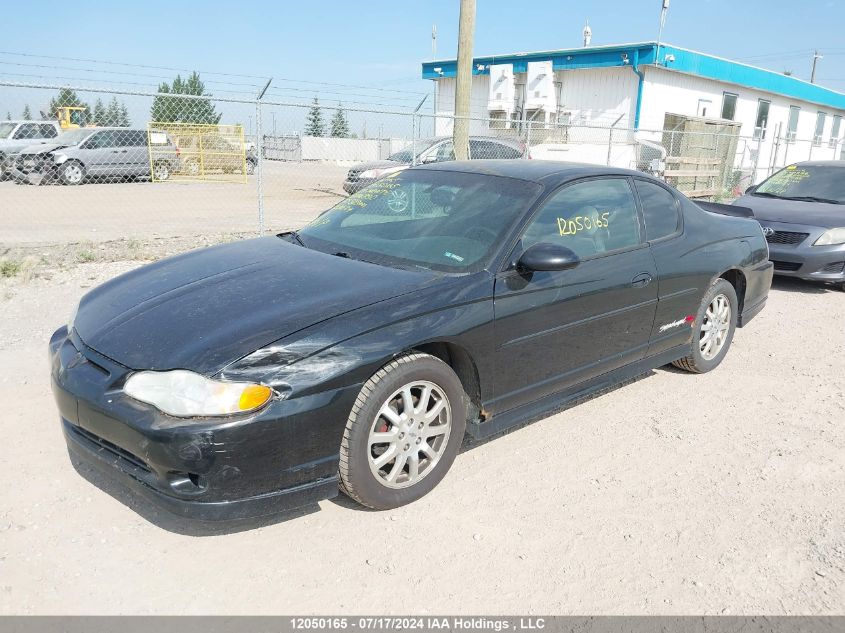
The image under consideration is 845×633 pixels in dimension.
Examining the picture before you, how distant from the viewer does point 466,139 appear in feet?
35.2

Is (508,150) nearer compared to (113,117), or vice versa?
(508,150)

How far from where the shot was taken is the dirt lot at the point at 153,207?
11.0 meters

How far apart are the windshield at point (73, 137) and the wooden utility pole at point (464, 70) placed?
1151cm

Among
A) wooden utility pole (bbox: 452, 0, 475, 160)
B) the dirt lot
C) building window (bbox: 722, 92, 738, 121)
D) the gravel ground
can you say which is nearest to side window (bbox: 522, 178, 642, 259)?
A: the gravel ground

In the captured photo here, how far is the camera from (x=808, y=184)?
908cm

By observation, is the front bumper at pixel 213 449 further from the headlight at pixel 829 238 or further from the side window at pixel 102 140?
the side window at pixel 102 140

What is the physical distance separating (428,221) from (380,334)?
1.13 metres

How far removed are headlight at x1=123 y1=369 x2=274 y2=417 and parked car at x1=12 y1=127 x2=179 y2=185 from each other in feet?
54.7

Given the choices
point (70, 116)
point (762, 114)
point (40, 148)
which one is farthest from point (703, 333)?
point (70, 116)

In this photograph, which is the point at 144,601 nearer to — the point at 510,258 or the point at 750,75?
the point at 510,258

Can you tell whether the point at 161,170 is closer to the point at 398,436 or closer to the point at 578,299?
the point at 578,299

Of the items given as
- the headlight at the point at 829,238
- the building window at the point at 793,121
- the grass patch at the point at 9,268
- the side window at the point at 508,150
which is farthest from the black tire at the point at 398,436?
the building window at the point at 793,121

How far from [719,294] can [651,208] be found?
103 cm
